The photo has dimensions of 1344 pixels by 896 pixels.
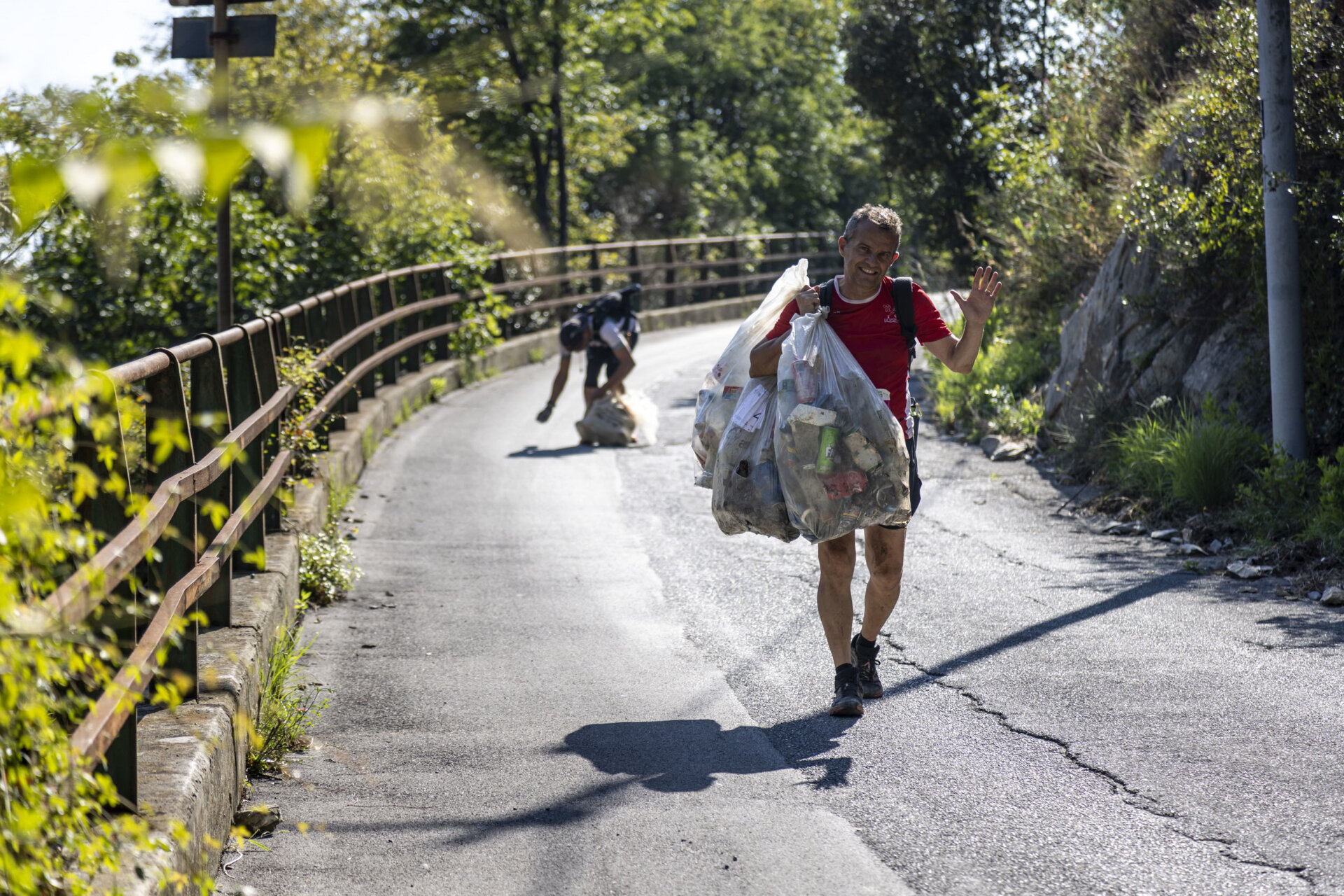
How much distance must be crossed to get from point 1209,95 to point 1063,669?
5144 millimetres

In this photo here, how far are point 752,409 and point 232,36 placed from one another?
4.25m

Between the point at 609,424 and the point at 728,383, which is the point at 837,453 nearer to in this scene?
the point at 728,383

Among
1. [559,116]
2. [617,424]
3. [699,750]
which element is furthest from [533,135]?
[699,750]

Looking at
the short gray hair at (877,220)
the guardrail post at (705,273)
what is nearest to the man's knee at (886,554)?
the short gray hair at (877,220)

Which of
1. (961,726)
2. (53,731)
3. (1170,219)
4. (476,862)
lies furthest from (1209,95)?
(53,731)

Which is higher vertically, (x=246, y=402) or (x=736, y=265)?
(x=736, y=265)

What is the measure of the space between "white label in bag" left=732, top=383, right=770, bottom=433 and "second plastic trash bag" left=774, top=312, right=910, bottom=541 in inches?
5.7

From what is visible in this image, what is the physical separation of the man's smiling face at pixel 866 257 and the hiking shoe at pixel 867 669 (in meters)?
1.35

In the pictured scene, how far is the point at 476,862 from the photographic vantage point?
377cm

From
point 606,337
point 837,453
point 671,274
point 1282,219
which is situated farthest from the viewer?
point 671,274

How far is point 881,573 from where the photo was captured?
5293mm

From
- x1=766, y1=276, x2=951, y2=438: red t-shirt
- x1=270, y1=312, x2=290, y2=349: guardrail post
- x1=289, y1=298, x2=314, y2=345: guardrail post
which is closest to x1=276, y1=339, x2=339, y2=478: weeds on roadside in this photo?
x1=270, y1=312, x2=290, y2=349: guardrail post

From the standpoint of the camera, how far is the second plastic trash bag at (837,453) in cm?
483

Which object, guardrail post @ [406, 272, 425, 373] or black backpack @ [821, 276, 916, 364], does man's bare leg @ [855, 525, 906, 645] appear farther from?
guardrail post @ [406, 272, 425, 373]
